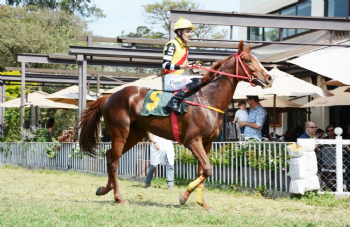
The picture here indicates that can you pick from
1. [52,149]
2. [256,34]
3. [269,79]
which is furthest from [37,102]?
[269,79]

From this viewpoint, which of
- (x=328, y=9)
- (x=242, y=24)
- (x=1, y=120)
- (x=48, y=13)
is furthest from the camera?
(x=48, y=13)

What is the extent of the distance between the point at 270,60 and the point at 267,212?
984 centimetres

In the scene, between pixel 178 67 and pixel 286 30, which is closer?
pixel 178 67

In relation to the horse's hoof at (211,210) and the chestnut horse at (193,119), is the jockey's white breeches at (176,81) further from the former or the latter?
the horse's hoof at (211,210)

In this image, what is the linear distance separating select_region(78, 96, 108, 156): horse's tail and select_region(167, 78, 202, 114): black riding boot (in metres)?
1.71

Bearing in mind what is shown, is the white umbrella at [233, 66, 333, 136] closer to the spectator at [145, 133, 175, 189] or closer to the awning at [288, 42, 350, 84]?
the awning at [288, 42, 350, 84]

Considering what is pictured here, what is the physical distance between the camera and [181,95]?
746 cm

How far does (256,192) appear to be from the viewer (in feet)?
31.9

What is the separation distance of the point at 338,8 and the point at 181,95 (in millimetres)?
13324

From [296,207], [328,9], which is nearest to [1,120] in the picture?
[328,9]

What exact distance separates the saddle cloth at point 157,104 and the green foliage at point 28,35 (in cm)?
3124

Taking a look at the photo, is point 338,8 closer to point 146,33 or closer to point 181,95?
point 181,95

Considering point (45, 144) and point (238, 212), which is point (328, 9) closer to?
point (45, 144)

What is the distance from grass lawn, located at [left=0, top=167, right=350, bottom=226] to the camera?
19.8ft
